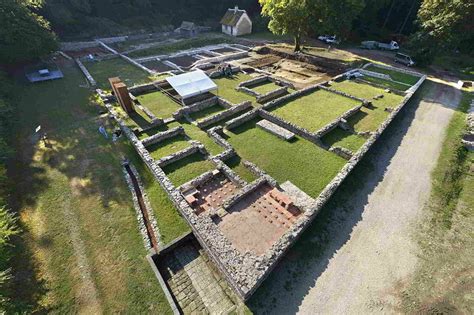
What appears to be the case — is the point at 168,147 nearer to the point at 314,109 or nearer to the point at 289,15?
the point at 314,109

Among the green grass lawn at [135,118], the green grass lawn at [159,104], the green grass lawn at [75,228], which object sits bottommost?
the green grass lawn at [75,228]

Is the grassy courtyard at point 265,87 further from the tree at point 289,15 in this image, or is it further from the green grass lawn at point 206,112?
the tree at point 289,15

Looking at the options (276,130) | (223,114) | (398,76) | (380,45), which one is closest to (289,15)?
(398,76)

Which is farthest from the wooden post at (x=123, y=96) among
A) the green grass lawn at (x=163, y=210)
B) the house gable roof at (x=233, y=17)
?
the house gable roof at (x=233, y=17)

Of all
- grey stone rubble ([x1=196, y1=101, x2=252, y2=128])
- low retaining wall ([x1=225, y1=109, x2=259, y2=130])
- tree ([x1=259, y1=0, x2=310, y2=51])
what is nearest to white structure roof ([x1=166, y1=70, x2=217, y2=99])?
grey stone rubble ([x1=196, y1=101, x2=252, y2=128])

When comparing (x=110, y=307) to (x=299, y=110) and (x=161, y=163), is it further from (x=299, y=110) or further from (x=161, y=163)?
(x=299, y=110)

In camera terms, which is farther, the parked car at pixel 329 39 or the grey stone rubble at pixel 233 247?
the parked car at pixel 329 39

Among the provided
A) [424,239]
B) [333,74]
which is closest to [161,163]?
[424,239]

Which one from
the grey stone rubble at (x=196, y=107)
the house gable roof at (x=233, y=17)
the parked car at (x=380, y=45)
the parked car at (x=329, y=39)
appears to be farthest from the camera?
the house gable roof at (x=233, y=17)
